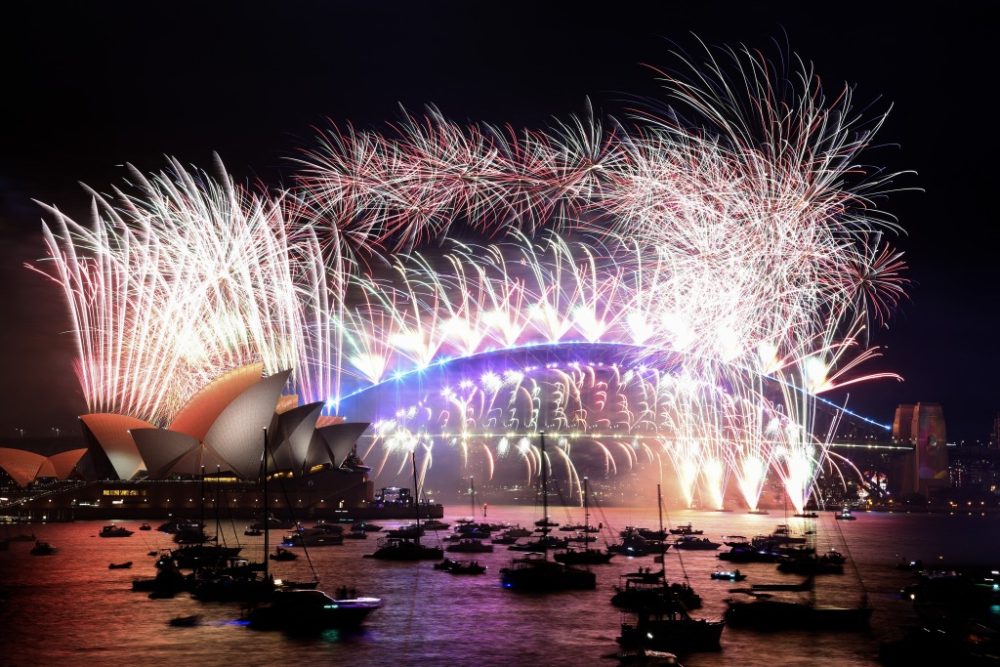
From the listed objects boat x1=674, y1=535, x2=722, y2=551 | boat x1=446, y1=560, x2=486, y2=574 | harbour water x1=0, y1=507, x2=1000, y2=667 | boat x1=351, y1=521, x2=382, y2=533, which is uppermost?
boat x1=351, y1=521, x2=382, y2=533

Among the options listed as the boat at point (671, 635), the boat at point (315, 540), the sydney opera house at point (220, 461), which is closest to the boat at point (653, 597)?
the boat at point (671, 635)

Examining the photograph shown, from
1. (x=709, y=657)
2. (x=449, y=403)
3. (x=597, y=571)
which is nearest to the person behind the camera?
(x=709, y=657)

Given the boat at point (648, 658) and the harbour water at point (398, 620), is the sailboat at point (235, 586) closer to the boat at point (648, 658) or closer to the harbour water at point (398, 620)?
the harbour water at point (398, 620)

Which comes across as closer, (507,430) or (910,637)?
(910,637)

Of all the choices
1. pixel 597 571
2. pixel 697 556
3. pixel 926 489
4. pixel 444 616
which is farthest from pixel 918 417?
pixel 444 616

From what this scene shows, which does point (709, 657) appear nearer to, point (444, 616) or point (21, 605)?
point (444, 616)

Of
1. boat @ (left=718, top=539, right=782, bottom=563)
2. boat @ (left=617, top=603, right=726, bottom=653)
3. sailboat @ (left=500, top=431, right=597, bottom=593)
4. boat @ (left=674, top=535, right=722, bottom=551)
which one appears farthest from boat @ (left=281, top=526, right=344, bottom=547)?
boat @ (left=617, top=603, right=726, bottom=653)

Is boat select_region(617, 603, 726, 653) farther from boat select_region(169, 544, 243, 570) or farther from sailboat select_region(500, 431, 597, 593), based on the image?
boat select_region(169, 544, 243, 570)
